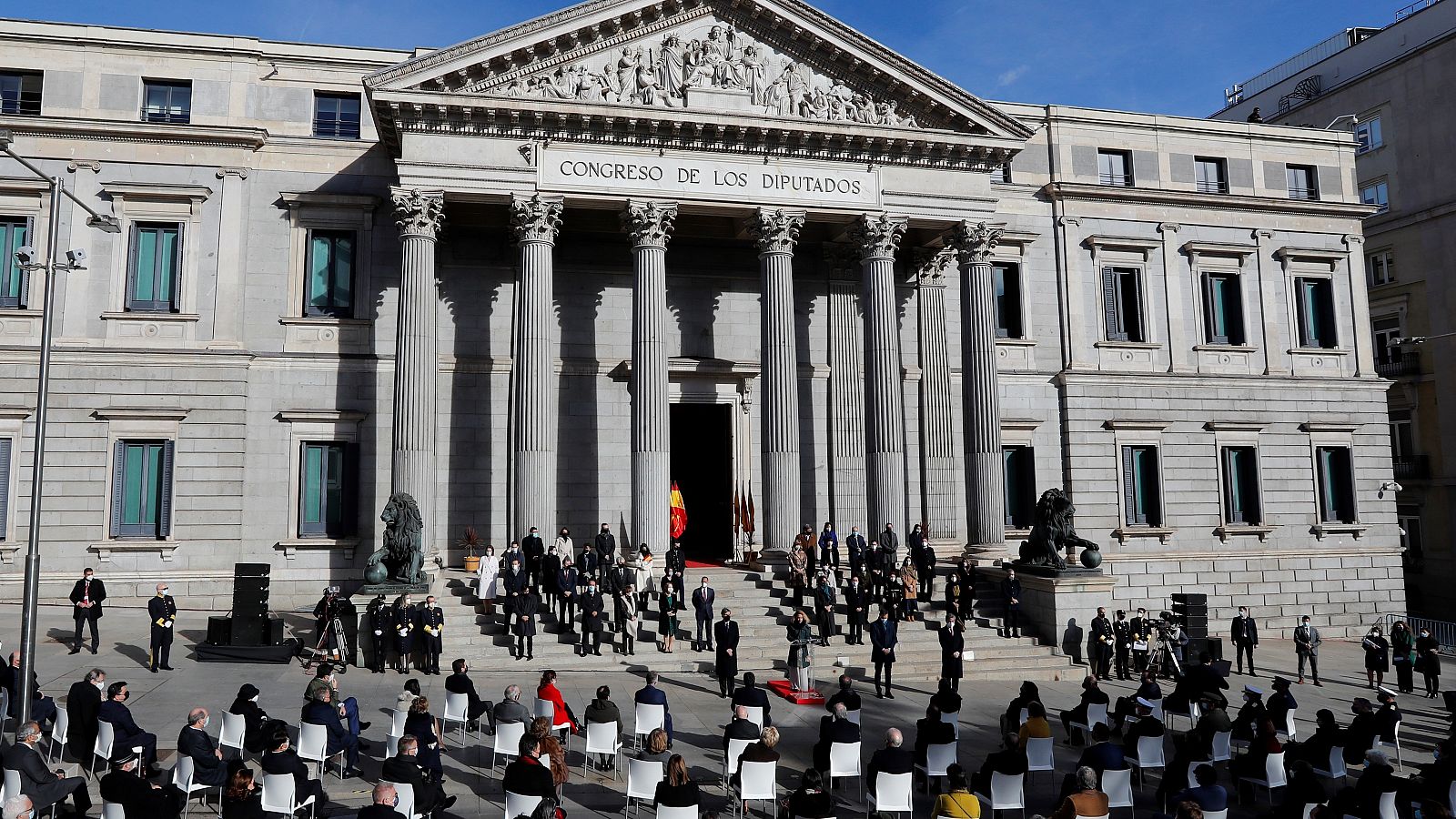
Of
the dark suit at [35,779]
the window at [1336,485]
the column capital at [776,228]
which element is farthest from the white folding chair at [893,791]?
the window at [1336,485]

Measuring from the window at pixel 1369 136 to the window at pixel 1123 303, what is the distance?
59.1 ft

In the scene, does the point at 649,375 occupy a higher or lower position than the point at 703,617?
higher

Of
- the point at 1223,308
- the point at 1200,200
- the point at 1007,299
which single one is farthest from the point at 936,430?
the point at 1200,200

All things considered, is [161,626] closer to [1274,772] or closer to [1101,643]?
[1274,772]

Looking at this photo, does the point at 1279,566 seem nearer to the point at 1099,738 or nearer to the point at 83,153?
the point at 1099,738

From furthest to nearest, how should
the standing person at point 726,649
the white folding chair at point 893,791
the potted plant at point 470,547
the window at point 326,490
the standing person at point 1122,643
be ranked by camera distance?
the window at point 326,490 < the potted plant at point 470,547 < the standing person at point 1122,643 < the standing person at point 726,649 < the white folding chair at point 893,791

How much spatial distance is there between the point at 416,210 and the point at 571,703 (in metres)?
14.4

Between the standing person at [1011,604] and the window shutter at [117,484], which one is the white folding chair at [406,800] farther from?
the window shutter at [117,484]

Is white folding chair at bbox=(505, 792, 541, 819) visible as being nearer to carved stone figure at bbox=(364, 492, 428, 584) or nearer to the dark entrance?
carved stone figure at bbox=(364, 492, 428, 584)

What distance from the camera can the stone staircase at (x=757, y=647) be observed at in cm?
2155

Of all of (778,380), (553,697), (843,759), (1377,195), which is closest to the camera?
(843,759)

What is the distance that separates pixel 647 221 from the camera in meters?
27.2

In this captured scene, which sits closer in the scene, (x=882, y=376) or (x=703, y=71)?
(x=703, y=71)

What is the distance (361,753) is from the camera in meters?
14.7
